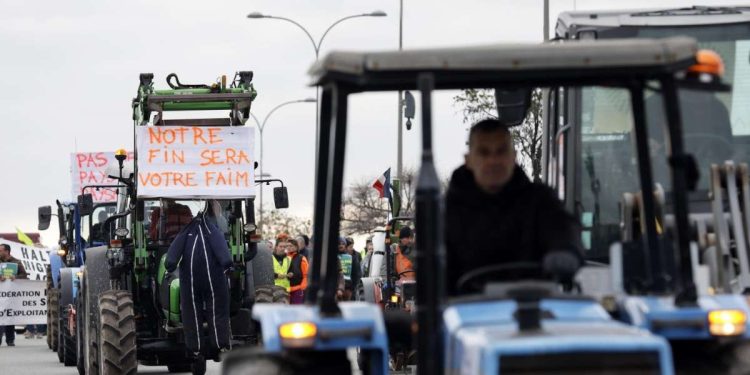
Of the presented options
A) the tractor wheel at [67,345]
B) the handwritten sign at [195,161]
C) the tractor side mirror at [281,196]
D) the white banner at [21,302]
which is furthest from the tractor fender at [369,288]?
the white banner at [21,302]

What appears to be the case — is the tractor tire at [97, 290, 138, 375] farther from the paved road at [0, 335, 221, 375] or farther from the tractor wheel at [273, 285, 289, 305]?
the paved road at [0, 335, 221, 375]

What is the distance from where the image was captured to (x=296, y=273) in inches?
984

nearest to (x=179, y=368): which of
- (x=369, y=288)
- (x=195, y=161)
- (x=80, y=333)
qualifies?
(x=80, y=333)

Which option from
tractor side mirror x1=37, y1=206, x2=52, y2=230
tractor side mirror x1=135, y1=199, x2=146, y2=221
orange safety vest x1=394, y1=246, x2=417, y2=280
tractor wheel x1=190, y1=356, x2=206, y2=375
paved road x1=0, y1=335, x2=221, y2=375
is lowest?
paved road x1=0, y1=335, x2=221, y2=375

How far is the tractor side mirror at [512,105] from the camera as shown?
10.9 m

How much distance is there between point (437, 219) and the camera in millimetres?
7137

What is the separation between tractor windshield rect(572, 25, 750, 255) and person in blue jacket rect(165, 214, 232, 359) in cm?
586

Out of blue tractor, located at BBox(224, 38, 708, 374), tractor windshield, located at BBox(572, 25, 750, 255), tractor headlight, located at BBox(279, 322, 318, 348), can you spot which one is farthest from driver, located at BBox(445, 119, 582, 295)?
tractor windshield, located at BBox(572, 25, 750, 255)

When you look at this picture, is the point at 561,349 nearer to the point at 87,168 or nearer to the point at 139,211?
the point at 139,211

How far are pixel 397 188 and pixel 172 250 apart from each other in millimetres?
6630

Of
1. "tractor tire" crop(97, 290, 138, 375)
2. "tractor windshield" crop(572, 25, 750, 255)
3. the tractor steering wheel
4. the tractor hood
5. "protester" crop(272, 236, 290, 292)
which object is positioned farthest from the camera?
"protester" crop(272, 236, 290, 292)

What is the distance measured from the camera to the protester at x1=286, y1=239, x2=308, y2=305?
82.0 ft

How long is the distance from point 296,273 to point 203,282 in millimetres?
6179

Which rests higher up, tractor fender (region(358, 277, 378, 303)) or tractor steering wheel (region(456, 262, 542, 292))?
tractor steering wheel (region(456, 262, 542, 292))
